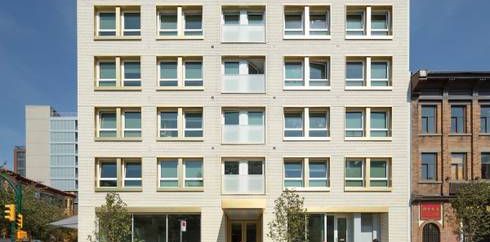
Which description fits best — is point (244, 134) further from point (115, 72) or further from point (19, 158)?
point (19, 158)

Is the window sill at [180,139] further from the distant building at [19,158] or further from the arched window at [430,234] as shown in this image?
the distant building at [19,158]

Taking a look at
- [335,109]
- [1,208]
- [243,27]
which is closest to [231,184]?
[335,109]

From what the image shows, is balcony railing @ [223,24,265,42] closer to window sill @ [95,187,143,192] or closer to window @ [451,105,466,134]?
window sill @ [95,187,143,192]

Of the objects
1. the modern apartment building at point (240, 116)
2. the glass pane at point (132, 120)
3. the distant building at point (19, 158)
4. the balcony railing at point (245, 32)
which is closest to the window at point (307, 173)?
the modern apartment building at point (240, 116)

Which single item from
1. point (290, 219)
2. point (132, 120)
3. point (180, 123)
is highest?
point (132, 120)

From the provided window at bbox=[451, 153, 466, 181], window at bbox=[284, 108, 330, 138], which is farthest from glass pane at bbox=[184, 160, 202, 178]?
window at bbox=[451, 153, 466, 181]

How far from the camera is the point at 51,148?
118250 millimetres

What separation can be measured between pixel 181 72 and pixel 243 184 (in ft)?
25.8

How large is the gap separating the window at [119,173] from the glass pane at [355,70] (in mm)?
14158

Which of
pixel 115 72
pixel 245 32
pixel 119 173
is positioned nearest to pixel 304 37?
pixel 245 32

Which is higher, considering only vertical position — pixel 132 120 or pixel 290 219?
pixel 132 120

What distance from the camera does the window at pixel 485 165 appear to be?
27.1m

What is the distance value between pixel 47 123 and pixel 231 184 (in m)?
106

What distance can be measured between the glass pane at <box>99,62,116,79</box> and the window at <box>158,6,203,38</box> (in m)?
3.61
